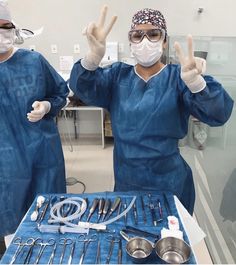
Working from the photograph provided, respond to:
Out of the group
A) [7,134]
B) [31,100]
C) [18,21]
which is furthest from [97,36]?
[18,21]

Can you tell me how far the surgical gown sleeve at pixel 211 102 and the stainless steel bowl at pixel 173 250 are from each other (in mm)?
506

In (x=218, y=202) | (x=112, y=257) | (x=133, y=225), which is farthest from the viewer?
(x=218, y=202)

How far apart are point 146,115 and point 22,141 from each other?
0.65 m

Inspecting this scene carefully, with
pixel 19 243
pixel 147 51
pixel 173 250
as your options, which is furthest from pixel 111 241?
pixel 147 51

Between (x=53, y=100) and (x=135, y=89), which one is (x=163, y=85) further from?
(x=53, y=100)

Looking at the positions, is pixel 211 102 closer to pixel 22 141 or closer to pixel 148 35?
pixel 148 35

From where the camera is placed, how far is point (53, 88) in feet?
5.13

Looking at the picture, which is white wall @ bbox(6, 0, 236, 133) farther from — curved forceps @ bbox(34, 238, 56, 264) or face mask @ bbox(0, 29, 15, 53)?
curved forceps @ bbox(34, 238, 56, 264)

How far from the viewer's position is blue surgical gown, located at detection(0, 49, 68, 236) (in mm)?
1363

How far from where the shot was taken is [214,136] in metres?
2.14

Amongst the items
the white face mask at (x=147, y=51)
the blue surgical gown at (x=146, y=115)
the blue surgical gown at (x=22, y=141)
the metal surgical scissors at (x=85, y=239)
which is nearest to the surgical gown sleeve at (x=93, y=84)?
the blue surgical gown at (x=146, y=115)

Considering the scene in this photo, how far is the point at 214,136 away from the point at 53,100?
1.28 m

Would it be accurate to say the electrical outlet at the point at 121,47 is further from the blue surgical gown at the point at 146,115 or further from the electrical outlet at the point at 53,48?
the blue surgical gown at the point at 146,115

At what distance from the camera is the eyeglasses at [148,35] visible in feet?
3.96
